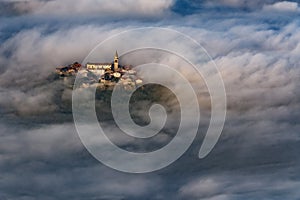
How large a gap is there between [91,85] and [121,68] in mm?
6295

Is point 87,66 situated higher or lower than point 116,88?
higher

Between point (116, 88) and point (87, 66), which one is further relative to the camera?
point (87, 66)

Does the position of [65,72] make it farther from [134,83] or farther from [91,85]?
[134,83]

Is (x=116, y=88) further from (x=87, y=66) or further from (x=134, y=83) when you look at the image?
(x=87, y=66)

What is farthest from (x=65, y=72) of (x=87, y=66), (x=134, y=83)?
(x=134, y=83)

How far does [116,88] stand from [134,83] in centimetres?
305

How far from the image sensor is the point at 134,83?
108188 millimetres

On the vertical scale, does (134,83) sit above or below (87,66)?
below

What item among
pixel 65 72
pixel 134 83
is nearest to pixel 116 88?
pixel 134 83

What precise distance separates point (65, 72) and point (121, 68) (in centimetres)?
964

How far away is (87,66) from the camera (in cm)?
11738

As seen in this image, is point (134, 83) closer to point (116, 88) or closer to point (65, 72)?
point (116, 88)

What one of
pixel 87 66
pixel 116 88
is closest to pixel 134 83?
pixel 116 88

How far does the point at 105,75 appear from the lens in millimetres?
114375
